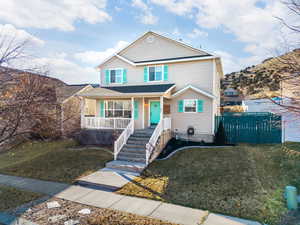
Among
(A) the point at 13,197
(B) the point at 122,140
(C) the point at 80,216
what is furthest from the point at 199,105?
(A) the point at 13,197

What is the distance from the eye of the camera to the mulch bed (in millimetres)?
4344

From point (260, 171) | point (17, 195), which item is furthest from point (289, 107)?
point (17, 195)

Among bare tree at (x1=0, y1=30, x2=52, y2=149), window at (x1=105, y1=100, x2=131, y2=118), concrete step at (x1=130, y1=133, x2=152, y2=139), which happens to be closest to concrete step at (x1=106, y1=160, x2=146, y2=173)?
concrete step at (x1=130, y1=133, x2=152, y2=139)

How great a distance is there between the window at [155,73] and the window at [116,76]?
270cm

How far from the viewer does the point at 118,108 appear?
46.7 feet

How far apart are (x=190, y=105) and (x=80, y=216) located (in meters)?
9.71

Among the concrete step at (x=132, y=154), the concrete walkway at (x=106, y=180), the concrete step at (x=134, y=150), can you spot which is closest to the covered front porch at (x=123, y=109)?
the concrete step at (x=134, y=150)

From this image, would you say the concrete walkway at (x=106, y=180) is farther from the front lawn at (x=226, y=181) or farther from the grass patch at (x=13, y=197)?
the grass patch at (x=13, y=197)

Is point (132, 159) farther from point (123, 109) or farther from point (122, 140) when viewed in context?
point (123, 109)

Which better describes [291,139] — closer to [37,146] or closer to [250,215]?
[250,215]

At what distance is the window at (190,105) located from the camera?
12.2 m

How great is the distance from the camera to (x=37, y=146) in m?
14.4

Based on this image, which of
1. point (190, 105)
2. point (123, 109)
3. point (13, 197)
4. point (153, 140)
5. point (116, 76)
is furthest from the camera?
point (116, 76)

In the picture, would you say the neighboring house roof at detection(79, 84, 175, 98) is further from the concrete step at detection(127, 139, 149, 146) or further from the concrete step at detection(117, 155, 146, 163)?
the concrete step at detection(117, 155, 146, 163)
